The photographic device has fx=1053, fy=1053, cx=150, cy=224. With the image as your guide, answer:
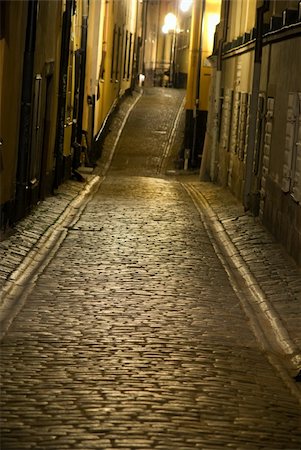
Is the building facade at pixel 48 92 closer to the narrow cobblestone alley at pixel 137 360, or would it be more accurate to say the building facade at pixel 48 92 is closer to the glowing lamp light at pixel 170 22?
the narrow cobblestone alley at pixel 137 360

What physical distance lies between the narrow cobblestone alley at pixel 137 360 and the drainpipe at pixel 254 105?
4.15m

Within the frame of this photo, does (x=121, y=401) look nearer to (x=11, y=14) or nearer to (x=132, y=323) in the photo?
(x=132, y=323)

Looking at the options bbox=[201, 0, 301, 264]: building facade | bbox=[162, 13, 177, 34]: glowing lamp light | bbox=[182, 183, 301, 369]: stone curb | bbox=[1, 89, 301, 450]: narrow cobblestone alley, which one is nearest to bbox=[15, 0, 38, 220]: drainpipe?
bbox=[1, 89, 301, 450]: narrow cobblestone alley

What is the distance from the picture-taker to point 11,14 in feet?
44.0

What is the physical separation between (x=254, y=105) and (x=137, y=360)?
11.6 m

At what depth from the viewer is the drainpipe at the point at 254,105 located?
18.7 metres

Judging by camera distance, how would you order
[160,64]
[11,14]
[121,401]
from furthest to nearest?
1. [160,64]
2. [11,14]
3. [121,401]

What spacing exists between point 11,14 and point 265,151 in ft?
19.0

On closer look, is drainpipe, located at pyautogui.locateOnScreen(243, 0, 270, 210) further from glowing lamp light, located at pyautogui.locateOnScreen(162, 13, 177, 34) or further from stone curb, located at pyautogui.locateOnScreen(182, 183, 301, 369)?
glowing lamp light, located at pyautogui.locateOnScreen(162, 13, 177, 34)

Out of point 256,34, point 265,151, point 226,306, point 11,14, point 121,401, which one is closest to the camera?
point 121,401

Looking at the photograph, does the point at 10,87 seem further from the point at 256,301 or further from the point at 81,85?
the point at 81,85

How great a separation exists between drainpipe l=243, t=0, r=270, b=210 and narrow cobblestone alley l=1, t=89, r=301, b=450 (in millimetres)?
4149

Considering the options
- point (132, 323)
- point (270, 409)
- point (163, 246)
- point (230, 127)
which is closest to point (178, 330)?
point (132, 323)

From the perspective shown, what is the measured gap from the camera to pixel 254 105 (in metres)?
18.8
